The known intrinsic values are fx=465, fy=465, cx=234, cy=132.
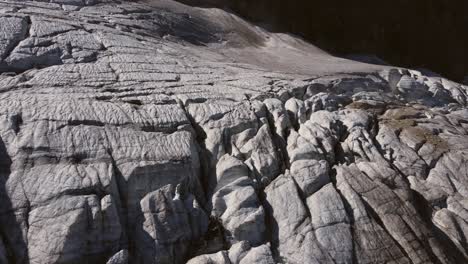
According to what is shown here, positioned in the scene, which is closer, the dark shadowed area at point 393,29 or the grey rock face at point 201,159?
the grey rock face at point 201,159

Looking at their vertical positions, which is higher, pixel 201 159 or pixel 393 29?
pixel 393 29

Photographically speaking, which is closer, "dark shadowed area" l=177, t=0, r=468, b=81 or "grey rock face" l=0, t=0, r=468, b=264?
"grey rock face" l=0, t=0, r=468, b=264

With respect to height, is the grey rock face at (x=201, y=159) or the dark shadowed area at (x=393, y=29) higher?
the dark shadowed area at (x=393, y=29)

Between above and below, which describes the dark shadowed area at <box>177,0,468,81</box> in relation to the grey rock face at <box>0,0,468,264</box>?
above

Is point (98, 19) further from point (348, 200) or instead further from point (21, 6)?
point (348, 200)

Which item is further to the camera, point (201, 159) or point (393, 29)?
point (393, 29)
